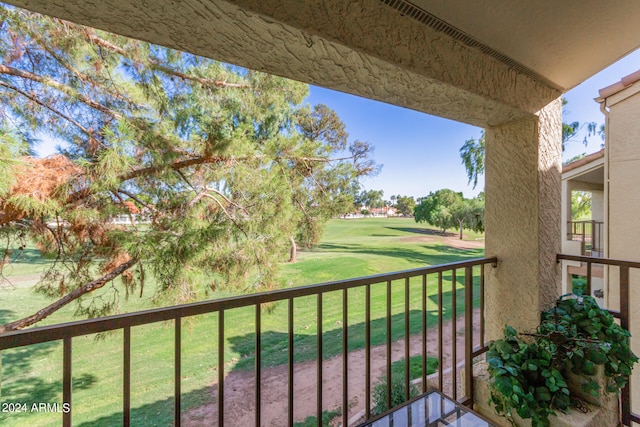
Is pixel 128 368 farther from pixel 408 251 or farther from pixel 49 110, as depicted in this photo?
pixel 408 251

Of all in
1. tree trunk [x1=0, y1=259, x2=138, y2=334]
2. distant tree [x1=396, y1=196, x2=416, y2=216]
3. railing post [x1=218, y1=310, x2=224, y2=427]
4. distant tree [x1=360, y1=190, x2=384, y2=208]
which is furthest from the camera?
distant tree [x1=396, y1=196, x2=416, y2=216]

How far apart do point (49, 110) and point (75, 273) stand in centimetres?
192

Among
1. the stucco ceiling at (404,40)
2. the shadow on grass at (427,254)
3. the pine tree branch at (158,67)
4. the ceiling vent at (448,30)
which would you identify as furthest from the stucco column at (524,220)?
the shadow on grass at (427,254)

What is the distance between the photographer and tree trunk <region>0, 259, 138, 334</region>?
3.06 metres

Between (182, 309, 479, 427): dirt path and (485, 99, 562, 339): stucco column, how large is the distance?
146 cm

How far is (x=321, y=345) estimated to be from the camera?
4.17 ft

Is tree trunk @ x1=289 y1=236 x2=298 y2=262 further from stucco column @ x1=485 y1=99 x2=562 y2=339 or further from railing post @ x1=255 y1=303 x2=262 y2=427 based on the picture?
railing post @ x1=255 y1=303 x2=262 y2=427

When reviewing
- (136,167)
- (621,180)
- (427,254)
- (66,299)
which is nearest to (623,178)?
(621,180)

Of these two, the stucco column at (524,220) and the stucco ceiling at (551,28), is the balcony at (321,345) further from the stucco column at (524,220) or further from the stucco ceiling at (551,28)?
the stucco ceiling at (551,28)

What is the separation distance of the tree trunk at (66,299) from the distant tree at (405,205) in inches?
259

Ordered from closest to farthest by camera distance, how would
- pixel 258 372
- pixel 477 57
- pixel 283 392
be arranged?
pixel 258 372, pixel 477 57, pixel 283 392

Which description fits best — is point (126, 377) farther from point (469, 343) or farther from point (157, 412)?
point (157, 412)

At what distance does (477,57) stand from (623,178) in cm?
321

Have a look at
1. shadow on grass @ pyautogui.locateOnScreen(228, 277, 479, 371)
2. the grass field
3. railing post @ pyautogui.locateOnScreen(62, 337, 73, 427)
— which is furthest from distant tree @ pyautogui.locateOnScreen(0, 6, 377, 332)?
railing post @ pyautogui.locateOnScreen(62, 337, 73, 427)
